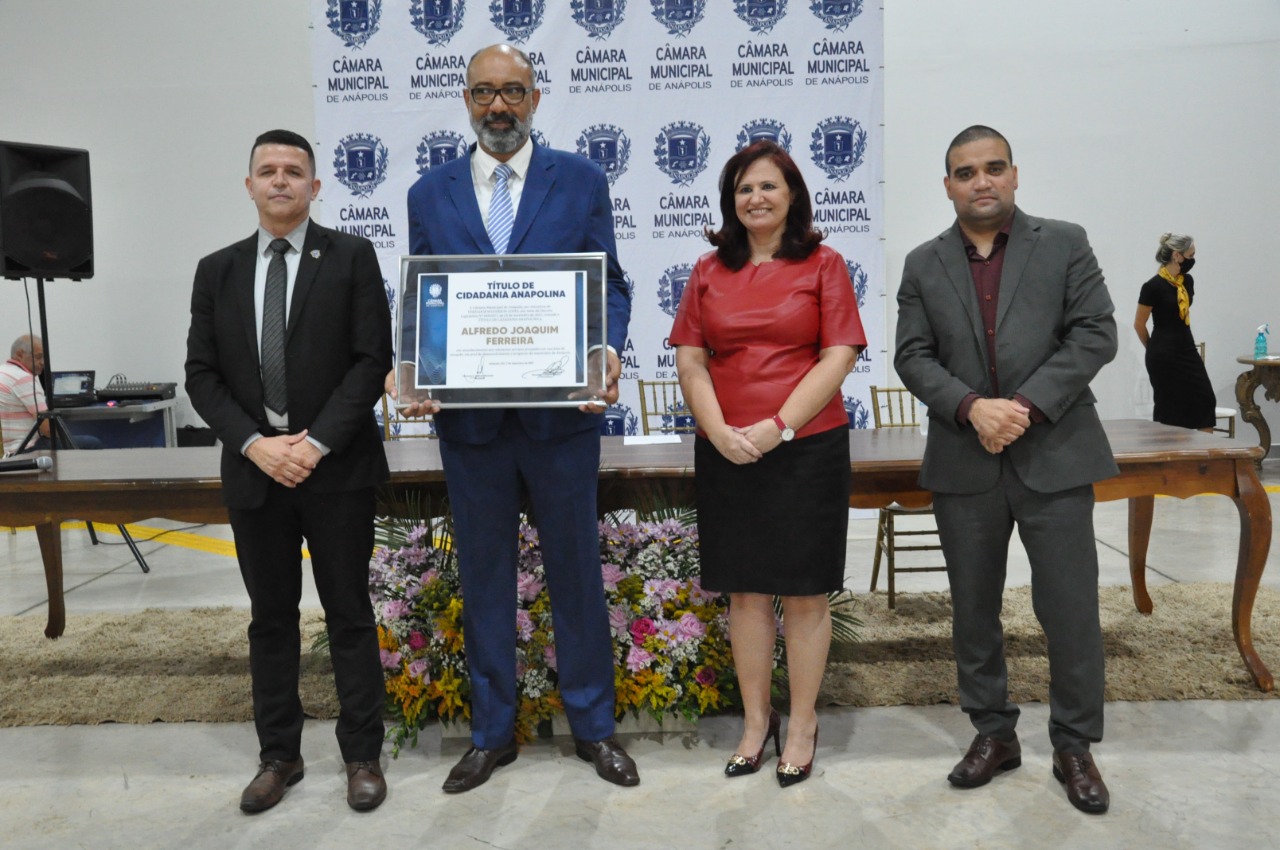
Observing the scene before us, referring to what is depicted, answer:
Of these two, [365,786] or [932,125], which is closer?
[365,786]

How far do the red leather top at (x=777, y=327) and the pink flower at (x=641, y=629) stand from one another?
31.4 inches

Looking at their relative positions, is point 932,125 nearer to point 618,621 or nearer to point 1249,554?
point 1249,554

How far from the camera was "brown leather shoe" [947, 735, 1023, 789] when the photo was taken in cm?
273

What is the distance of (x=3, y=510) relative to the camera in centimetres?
329

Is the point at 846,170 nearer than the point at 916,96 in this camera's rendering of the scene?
Yes

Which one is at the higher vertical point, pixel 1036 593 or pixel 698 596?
pixel 1036 593

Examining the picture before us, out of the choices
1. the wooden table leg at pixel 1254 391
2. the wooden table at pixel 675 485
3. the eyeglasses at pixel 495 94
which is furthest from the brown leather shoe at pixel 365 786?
the wooden table leg at pixel 1254 391

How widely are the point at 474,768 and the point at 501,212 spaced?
1530mm

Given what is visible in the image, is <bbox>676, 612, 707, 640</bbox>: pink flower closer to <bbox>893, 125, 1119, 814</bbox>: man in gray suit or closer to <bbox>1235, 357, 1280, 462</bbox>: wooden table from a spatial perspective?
<bbox>893, 125, 1119, 814</bbox>: man in gray suit

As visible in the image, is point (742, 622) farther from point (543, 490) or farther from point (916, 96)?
point (916, 96)

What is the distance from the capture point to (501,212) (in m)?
2.75

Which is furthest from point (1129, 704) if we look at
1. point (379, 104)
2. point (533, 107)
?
point (379, 104)

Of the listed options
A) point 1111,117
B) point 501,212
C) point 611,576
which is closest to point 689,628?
point 611,576

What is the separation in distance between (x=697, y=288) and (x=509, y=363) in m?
0.57
